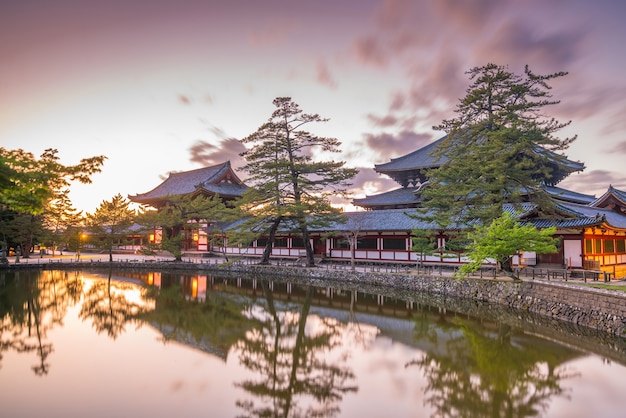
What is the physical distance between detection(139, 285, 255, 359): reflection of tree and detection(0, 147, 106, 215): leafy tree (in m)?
6.98

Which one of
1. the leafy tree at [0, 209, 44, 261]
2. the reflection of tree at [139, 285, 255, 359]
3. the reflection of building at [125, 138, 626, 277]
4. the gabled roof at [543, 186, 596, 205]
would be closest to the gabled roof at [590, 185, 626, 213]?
the reflection of building at [125, 138, 626, 277]

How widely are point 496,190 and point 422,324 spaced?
35.4 ft

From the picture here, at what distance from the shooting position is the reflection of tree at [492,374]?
9781mm

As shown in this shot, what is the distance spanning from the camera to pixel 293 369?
41.6 feet

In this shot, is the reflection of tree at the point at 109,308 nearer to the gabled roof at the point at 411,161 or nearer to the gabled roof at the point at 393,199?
the gabled roof at the point at 393,199

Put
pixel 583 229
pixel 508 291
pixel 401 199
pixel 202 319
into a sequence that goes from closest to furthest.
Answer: pixel 202 319
pixel 508 291
pixel 583 229
pixel 401 199

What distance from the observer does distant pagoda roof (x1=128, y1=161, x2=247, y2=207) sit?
50875mm

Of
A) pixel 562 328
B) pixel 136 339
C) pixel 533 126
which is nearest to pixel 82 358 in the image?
pixel 136 339

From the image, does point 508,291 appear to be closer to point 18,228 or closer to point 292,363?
point 292,363

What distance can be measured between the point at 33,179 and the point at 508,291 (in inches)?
857

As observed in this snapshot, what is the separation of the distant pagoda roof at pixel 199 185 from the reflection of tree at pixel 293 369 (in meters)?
34.0

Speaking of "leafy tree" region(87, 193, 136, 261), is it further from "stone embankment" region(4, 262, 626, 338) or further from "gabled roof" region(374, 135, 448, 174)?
"gabled roof" region(374, 135, 448, 174)

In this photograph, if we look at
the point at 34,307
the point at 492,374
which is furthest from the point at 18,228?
the point at 492,374

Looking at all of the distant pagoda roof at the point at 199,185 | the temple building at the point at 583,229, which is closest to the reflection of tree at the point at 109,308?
the temple building at the point at 583,229
